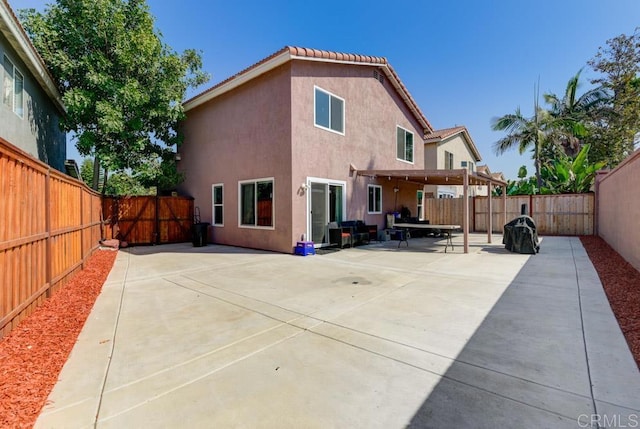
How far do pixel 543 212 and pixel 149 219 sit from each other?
64.4 feet

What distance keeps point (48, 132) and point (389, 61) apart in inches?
549

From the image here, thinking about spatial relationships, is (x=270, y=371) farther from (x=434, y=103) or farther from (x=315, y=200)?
(x=434, y=103)

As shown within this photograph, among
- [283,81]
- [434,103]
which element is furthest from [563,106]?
[283,81]

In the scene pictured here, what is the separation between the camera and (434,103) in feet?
77.2

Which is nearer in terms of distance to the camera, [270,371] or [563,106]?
[270,371]

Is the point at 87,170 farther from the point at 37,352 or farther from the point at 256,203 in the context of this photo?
the point at 37,352

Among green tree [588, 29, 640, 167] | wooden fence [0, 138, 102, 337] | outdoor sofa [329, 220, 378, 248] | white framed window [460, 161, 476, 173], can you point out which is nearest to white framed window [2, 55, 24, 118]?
wooden fence [0, 138, 102, 337]

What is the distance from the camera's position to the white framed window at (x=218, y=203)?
13484 mm

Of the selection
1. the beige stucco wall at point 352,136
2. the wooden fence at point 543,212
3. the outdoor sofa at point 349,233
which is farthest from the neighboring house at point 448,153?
the outdoor sofa at point 349,233

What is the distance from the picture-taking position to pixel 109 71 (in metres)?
12.1

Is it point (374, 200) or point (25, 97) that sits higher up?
point (25, 97)

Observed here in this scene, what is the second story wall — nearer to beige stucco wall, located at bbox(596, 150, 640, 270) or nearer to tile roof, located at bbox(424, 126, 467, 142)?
beige stucco wall, located at bbox(596, 150, 640, 270)

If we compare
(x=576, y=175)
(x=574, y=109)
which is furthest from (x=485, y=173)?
(x=576, y=175)

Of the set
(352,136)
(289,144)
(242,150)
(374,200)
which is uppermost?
(352,136)
